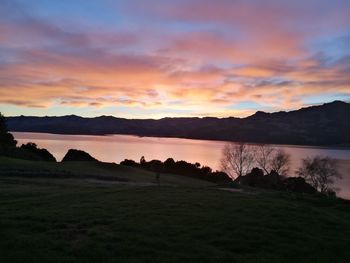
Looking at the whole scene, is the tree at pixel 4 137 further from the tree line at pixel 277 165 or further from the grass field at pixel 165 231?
the grass field at pixel 165 231

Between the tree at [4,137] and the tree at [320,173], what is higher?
the tree at [4,137]

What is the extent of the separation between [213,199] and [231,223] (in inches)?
219

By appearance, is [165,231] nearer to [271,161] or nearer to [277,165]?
[277,165]

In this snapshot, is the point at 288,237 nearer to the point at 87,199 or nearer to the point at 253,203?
the point at 253,203

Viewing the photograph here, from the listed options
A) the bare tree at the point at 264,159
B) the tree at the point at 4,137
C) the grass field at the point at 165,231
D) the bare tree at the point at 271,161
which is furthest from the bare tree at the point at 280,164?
the grass field at the point at 165,231

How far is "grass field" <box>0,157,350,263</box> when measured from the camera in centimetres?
965

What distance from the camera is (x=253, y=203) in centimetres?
1767

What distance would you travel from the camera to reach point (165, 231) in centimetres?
1173

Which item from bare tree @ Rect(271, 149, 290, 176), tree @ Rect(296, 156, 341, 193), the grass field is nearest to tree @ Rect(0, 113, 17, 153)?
bare tree @ Rect(271, 149, 290, 176)

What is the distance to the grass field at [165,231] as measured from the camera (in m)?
9.65

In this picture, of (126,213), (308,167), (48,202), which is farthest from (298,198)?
(308,167)

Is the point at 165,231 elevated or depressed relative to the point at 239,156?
depressed

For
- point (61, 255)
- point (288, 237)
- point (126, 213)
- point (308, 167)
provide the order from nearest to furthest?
point (61, 255) → point (288, 237) → point (126, 213) → point (308, 167)

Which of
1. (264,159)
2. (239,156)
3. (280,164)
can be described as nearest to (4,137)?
(239,156)
